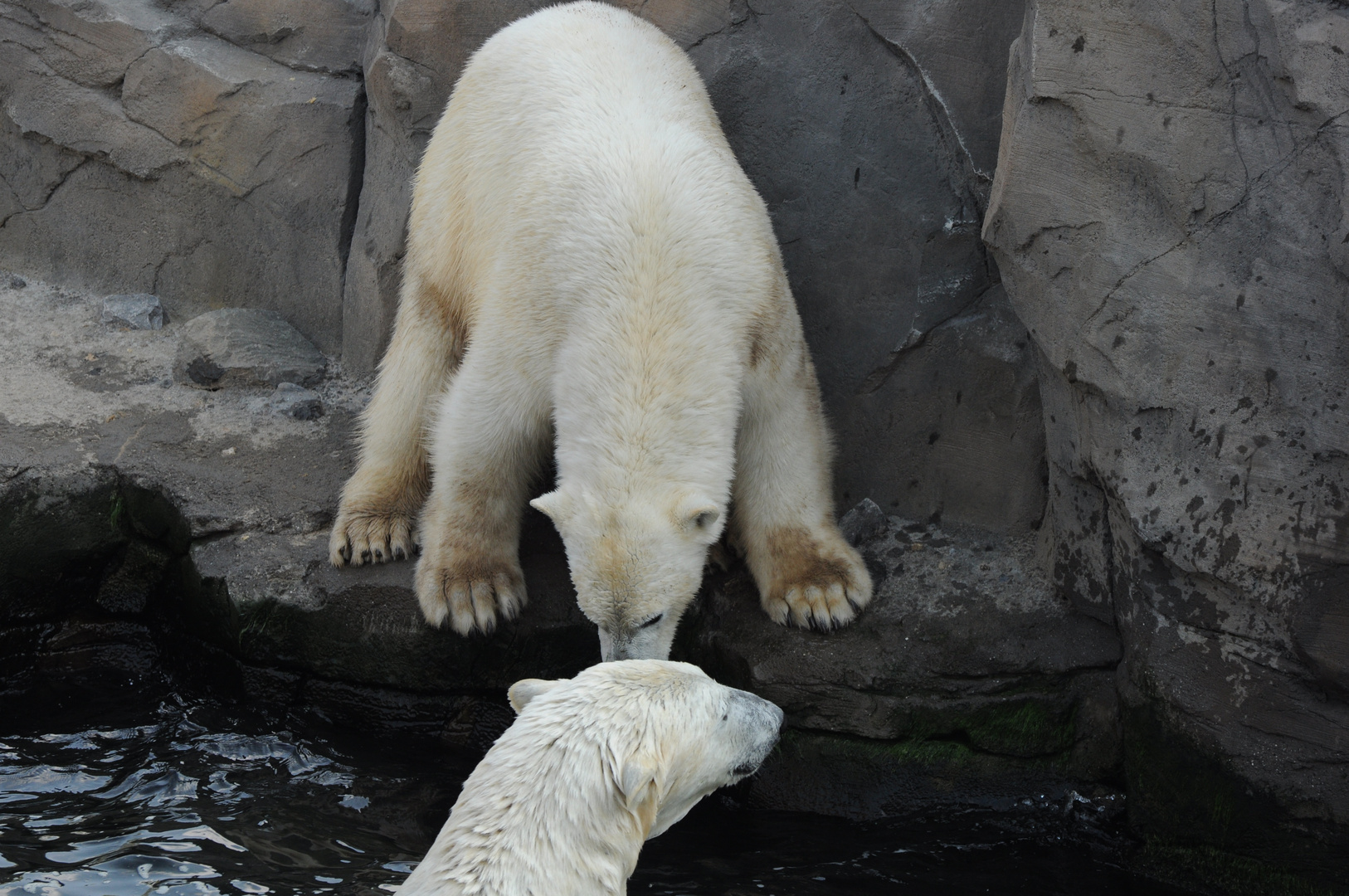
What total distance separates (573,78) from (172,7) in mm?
2567

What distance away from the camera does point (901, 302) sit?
4602 millimetres

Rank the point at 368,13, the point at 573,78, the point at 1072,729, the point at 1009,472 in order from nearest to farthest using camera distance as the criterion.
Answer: the point at 1072,729 → the point at 573,78 → the point at 1009,472 → the point at 368,13

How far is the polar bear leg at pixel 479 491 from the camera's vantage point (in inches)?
155

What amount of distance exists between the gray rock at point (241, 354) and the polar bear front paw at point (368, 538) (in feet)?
4.27

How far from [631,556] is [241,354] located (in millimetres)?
2835

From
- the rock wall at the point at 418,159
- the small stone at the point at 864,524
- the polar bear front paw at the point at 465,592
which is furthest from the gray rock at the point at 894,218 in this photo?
the polar bear front paw at the point at 465,592

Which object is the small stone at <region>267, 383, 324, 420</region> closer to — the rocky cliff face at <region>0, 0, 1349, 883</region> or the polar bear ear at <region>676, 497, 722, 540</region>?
the rocky cliff face at <region>0, 0, 1349, 883</region>

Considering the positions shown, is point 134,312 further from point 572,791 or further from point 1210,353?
point 1210,353

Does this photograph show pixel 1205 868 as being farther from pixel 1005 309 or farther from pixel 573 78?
pixel 573 78

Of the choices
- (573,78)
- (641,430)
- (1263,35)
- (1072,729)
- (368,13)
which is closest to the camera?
(1263,35)

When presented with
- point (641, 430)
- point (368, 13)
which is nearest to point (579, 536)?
point (641, 430)

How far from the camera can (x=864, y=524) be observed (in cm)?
454

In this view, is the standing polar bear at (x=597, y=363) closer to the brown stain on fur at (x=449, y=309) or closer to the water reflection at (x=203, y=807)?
the brown stain on fur at (x=449, y=309)

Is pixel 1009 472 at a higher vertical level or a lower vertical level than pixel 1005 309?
lower
